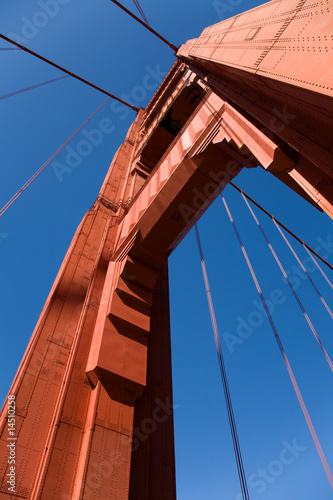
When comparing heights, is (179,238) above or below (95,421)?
above

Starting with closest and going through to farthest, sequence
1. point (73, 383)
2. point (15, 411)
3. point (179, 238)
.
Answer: point (15, 411), point (73, 383), point (179, 238)

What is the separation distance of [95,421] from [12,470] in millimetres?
1521

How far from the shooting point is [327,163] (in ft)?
12.9

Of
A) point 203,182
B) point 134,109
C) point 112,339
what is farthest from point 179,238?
point 134,109

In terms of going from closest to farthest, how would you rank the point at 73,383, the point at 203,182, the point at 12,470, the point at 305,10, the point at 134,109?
the point at 305,10 < the point at 12,470 < the point at 73,383 < the point at 203,182 < the point at 134,109

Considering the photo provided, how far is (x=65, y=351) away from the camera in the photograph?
7.71 meters

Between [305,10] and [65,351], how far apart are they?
26.2ft

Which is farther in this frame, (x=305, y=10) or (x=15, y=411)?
(x=15, y=411)

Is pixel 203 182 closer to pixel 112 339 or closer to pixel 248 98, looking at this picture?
pixel 248 98

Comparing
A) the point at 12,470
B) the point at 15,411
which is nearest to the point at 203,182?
the point at 15,411

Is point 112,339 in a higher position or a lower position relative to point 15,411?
higher

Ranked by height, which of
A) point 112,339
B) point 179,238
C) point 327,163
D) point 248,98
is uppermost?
point 248,98

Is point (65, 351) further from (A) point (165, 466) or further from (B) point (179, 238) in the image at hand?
(B) point (179, 238)

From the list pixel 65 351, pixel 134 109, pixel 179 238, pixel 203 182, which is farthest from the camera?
pixel 134 109
